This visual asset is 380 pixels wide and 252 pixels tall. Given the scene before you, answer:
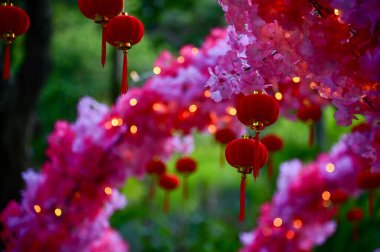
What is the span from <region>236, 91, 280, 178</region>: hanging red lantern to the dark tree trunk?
2.84 meters

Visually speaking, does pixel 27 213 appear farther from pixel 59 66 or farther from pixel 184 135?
pixel 59 66

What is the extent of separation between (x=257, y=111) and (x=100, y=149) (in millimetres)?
2177

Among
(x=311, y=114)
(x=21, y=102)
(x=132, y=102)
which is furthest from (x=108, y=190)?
(x=311, y=114)

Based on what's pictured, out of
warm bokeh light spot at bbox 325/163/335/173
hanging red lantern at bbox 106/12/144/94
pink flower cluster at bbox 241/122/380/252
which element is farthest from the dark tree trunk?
hanging red lantern at bbox 106/12/144/94

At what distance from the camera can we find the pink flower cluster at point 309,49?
169 cm

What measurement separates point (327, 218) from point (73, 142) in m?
2.12

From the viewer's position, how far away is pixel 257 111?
1890 mm

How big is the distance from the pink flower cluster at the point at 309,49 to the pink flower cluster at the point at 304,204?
119 inches

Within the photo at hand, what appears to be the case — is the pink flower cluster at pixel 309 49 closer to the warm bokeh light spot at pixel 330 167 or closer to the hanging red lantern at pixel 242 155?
the hanging red lantern at pixel 242 155

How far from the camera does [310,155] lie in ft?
27.9

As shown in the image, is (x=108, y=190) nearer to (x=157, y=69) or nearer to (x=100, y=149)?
(x=100, y=149)

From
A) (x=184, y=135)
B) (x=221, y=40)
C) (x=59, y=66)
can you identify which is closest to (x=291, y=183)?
(x=184, y=135)

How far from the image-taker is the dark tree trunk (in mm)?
4430

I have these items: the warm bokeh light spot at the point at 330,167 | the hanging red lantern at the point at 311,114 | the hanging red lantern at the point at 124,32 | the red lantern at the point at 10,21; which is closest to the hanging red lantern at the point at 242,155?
the hanging red lantern at the point at 124,32
